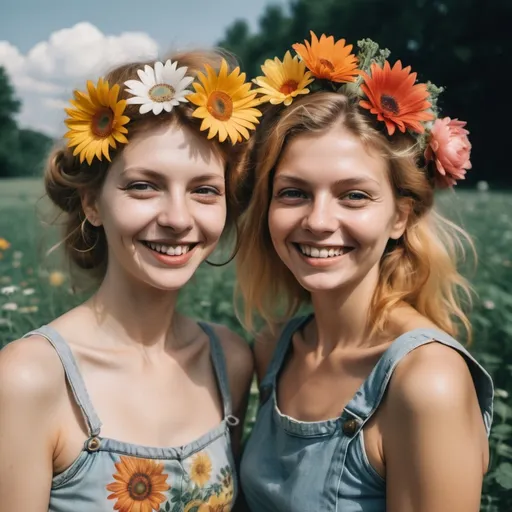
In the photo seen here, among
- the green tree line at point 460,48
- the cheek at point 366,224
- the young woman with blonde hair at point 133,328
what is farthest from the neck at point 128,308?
the green tree line at point 460,48

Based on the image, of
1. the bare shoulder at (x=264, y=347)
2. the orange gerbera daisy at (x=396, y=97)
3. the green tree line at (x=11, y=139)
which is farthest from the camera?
the green tree line at (x=11, y=139)

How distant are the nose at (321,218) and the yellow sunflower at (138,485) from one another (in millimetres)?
868

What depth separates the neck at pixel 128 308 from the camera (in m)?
2.36

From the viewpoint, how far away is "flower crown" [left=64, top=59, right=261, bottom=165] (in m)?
2.21

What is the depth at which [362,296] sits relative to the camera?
8.00 feet

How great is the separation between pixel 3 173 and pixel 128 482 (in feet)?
17.3

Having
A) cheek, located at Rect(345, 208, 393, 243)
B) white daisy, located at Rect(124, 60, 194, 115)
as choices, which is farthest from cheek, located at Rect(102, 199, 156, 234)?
cheek, located at Rect(345, 208, 393, 243)

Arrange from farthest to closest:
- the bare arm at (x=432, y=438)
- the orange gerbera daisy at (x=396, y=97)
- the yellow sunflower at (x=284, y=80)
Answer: the yellow sunflower at (x=284, y=80), the orange gerbera daisy at (x=396, y=97), the bare arm at (x=432, y=438)

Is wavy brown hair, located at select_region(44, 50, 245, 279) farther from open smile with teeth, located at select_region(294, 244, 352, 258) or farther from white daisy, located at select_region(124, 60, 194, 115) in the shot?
open smile with teeth, located at select_region(294, 244, 352, 258)

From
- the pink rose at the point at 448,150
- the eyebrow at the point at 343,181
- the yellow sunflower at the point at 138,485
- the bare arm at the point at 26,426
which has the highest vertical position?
the pink rose at the point at 448,150

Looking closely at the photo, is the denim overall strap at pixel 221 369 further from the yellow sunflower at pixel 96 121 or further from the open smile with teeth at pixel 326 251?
the yellow sunflower at pixel 96 121

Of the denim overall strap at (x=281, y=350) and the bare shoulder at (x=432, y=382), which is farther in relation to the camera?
the denim overall strap at (x=281, y=350)

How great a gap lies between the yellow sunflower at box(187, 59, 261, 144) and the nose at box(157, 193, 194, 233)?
0.73 ft

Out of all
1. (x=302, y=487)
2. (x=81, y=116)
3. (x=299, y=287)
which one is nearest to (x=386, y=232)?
(x=299, y=287)
